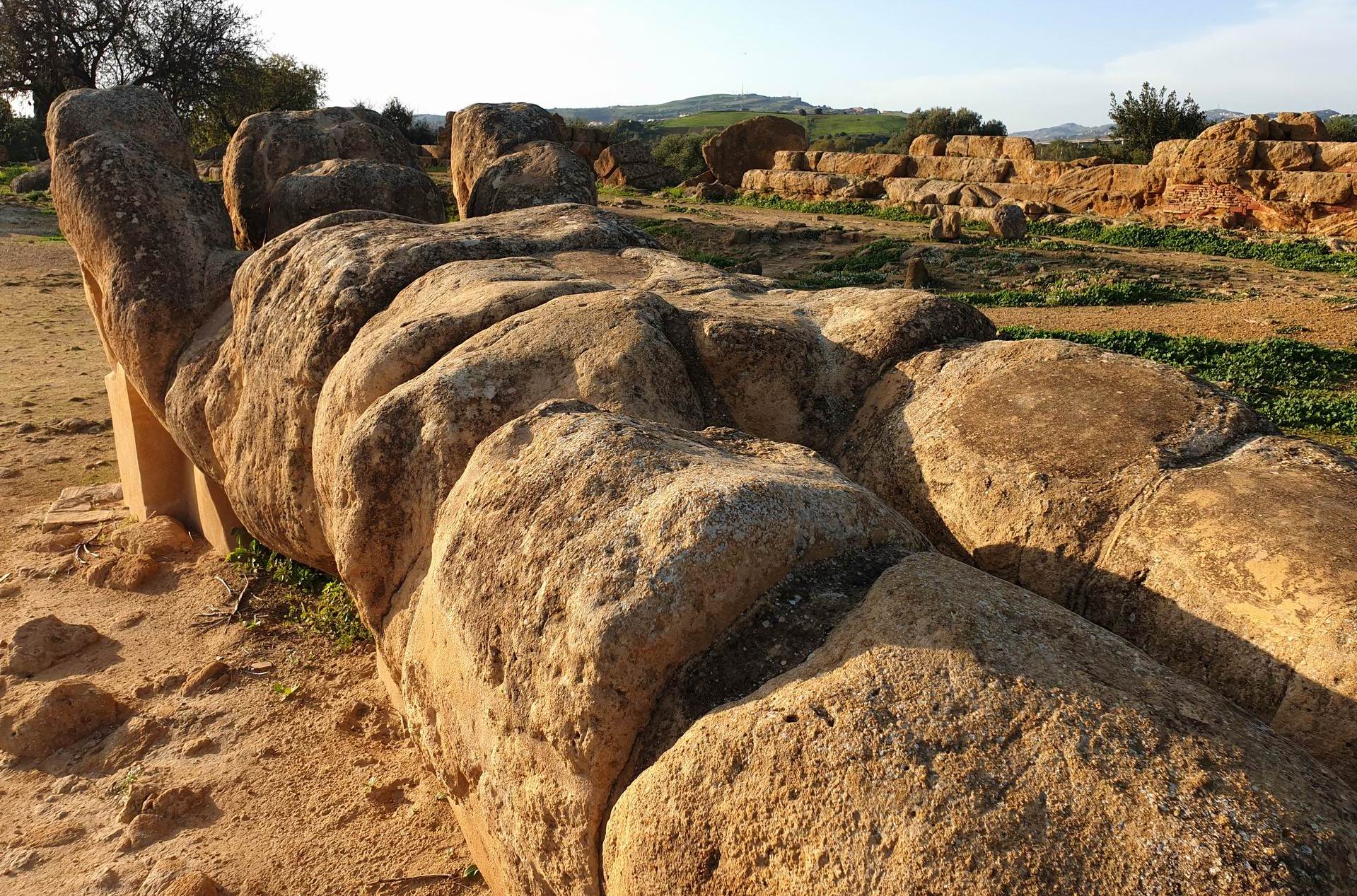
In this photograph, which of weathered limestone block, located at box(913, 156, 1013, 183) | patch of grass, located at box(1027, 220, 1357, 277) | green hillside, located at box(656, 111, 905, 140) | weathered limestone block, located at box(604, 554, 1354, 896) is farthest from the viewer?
green hillside, located at box(656, 111, 905, 140)

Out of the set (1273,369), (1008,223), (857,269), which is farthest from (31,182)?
(1273,369)

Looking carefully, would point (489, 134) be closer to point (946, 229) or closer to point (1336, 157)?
point (946, 229)

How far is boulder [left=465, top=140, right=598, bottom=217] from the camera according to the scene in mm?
7684

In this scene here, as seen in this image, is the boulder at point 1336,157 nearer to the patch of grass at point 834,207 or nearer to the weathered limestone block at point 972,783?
the patch of grass at point 834,207

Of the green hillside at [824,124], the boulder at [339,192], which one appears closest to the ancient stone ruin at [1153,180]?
the boulder at [339,192]

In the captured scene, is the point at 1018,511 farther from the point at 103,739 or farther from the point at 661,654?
the point at 103,739

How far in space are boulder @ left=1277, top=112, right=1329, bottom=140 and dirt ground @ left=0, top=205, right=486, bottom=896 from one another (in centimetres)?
1837

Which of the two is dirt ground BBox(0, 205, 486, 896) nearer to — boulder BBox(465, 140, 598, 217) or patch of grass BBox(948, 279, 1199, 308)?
boulder BBox(465, 140, 598, 217)

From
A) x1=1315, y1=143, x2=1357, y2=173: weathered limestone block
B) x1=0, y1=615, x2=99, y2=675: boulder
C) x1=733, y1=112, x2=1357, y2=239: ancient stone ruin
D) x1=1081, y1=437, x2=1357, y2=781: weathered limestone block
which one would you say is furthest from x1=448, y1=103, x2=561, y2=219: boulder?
x1=1315, y1=143, x2=1357, y2=173: weathered limestone block

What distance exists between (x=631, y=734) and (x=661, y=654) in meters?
0.20

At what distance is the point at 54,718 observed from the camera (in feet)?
14.7

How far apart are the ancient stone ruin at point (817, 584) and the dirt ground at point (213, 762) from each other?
16.7 inches

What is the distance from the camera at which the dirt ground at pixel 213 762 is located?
12.0ft

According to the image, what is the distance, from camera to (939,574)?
2408 mm
